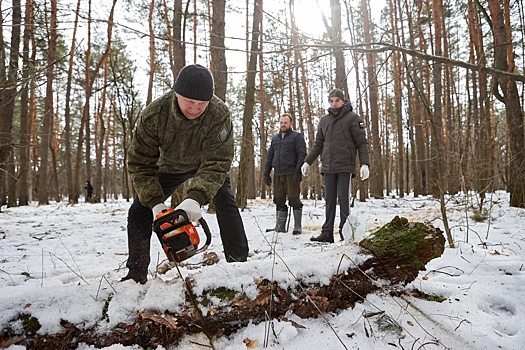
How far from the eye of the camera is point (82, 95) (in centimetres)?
2134

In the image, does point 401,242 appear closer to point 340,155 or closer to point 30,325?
point 30,325

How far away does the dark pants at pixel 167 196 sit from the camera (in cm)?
217

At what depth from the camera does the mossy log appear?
1.39m

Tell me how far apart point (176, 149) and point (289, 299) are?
1.23 meters

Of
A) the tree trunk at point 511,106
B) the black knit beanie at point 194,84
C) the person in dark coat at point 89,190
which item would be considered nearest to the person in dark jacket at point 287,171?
the black knit beanie at point 194,84

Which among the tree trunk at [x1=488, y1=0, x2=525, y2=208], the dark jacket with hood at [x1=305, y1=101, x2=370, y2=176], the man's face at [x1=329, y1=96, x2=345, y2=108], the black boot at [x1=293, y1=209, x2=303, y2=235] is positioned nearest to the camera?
the dark jacket with hood at [x1=305, y1=101, x2=370, y2=176]

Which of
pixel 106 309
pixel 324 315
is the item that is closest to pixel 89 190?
pixel 106 309

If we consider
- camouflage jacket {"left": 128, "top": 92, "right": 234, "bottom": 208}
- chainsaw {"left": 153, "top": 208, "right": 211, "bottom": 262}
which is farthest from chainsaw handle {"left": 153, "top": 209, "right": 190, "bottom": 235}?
camouflage jacket {"left": 128, "top": 92, "right": 234, "bottom": 208}

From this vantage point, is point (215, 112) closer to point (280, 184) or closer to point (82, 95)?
point (280, 184)

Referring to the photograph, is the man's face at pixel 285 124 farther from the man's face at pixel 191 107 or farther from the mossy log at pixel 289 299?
the mossy log at pixel 289 299

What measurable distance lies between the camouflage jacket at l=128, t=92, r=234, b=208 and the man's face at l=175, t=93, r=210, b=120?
0.13ft

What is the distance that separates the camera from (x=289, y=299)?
1.64m

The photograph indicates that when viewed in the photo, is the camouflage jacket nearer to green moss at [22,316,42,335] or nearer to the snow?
the snow

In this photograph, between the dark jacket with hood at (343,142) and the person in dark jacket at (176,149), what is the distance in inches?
83.8
